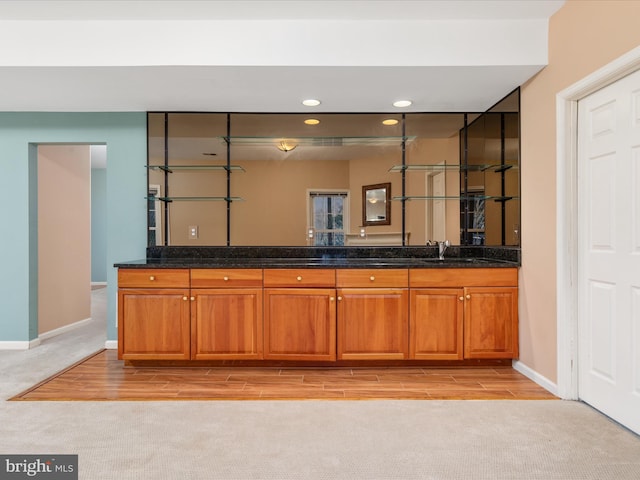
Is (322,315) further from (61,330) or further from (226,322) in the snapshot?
(61,330)

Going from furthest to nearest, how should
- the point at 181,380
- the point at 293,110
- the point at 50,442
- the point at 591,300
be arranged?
the point at 293,110
the point at 181,380
the point at 591,300
the point at 50,442

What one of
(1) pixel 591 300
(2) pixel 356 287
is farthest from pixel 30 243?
(1) pixel 591 300

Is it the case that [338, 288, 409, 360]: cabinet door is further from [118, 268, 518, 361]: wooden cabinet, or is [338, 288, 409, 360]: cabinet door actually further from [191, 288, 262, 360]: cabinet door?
[191, 288, 262, 360]: cabinet door

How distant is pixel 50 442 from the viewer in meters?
2.11

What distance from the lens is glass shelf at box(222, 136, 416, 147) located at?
153 inches

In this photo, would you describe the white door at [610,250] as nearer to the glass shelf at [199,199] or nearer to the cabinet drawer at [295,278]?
the cabinet drawer at [295,278]

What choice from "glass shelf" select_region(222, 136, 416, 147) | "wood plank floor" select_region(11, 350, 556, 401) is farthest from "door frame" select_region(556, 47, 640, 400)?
"glass shelf" select_region(222, 136, 416, 147)

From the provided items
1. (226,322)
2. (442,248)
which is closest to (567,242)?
(442,248)

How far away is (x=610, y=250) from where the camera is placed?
2.41 metres

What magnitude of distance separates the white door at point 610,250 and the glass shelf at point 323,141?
5.21 feet

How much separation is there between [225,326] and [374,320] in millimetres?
1124

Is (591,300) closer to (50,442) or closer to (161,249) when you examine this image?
(50,442)

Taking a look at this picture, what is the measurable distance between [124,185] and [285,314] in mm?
1991

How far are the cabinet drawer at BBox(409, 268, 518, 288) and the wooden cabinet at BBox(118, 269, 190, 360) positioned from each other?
1.76 metres
